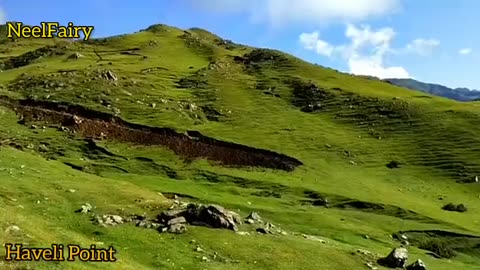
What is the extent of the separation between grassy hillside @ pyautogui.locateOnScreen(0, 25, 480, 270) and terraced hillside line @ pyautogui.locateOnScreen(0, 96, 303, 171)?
1215mm

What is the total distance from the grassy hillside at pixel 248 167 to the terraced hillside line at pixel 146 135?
1215 mm

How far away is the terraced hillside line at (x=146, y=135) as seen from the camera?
88875mm

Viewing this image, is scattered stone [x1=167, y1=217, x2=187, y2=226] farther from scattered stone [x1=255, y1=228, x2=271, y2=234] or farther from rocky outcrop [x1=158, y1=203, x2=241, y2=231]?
scattered stone [x1=255, y1=228, x2=271, y2=234]

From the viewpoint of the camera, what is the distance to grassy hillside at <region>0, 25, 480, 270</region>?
4128 centimetres

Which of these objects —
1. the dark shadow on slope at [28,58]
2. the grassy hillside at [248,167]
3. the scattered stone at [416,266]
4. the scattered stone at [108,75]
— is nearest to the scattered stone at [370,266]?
the grassy hillside at [248,167]

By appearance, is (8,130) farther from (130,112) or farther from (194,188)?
(194,188)

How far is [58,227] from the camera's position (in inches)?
1555

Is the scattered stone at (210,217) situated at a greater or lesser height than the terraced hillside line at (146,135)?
lesser

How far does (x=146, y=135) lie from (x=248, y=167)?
58.7 feet

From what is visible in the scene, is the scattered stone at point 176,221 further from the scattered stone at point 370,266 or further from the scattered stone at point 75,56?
the scattered stone at point 75,56

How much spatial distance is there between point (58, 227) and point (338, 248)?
19.9m

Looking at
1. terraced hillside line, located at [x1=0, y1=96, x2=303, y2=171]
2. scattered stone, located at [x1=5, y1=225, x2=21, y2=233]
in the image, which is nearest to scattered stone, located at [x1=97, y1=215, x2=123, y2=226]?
scattered stone, located at [x1=5, y1=225, x2=21, y2=233]

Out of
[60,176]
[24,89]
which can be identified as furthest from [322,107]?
[60,176]

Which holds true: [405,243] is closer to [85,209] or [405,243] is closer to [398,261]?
[398,261]
